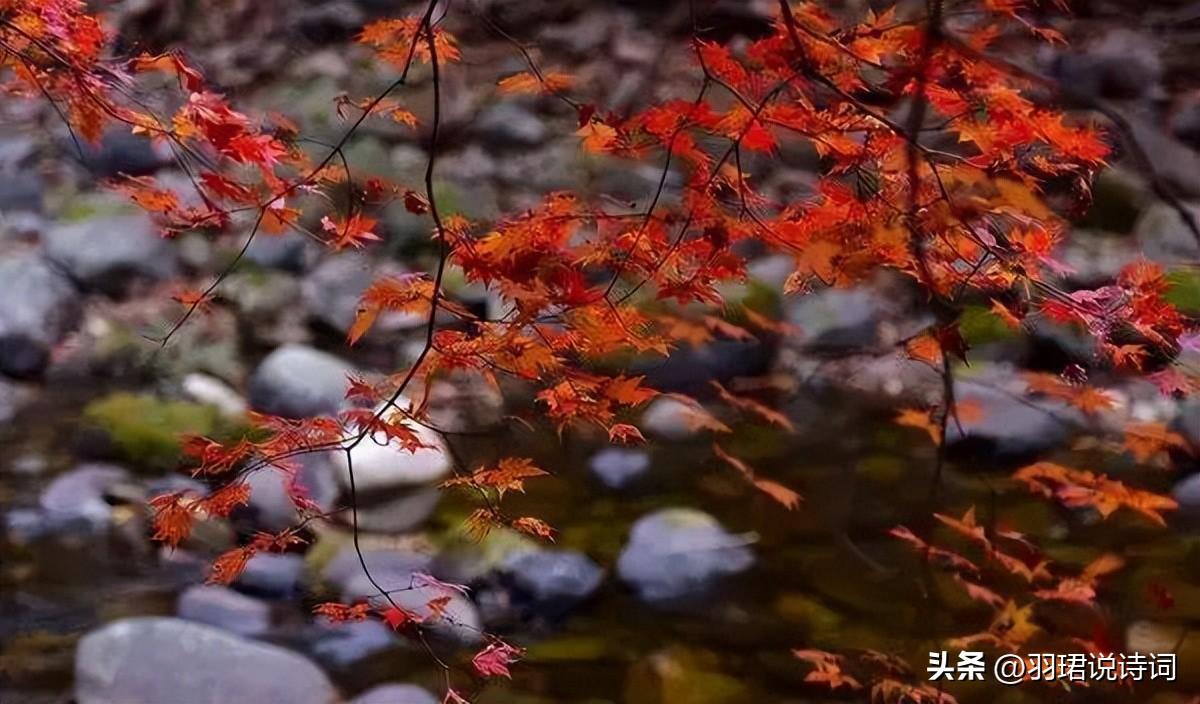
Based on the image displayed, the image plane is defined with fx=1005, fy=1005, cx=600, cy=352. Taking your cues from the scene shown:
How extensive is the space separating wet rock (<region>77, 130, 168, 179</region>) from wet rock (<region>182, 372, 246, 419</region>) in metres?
1.73

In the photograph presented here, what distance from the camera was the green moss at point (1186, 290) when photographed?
419 cm

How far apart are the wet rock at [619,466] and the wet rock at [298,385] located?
3.22ft

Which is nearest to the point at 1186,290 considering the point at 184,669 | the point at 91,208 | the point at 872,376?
the point at 872,376

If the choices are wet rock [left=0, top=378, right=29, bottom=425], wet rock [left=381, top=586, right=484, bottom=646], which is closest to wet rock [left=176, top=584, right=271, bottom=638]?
wet rock [left=381, top=586, right=484, bottom=646]

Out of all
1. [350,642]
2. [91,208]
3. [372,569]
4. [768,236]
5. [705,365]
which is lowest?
[350,642]

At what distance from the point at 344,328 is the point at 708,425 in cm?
169

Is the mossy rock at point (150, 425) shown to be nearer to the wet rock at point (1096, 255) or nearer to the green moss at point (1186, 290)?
the wet rock at point (1096, 255)

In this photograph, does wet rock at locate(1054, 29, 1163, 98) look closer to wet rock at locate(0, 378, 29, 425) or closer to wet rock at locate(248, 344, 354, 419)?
wet rock at locate(248, 344, 354, 419)

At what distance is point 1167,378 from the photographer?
3686mm

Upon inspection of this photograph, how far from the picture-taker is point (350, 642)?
9.02 feet

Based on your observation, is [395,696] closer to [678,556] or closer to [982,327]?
[678,556]

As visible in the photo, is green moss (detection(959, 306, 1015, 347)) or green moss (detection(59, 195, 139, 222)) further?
green moss (detection(59, 195, 139, 222))

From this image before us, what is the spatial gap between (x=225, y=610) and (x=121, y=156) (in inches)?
133

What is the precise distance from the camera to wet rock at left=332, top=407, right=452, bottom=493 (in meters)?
3.40
